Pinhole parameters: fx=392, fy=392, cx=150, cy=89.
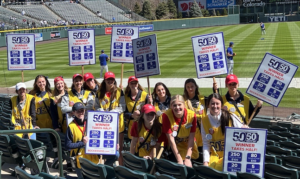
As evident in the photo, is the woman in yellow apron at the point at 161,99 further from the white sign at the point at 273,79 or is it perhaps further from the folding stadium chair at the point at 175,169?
the white sign at the point at 273,79

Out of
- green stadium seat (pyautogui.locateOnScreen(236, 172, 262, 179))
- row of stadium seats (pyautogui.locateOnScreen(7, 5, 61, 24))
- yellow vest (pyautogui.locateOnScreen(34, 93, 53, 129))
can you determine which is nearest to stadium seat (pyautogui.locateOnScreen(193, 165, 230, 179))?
green stadium seat (pyautogui.locateOnScreen(236, 172, 262, 179))

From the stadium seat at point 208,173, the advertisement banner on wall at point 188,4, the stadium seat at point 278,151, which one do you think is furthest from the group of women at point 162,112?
the advertisement banner on wall at point 188,4

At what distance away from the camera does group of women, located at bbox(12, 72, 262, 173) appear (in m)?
6.09

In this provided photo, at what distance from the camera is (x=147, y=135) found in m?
6.32

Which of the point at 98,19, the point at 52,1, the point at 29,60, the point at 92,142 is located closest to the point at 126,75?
the point at 29,60

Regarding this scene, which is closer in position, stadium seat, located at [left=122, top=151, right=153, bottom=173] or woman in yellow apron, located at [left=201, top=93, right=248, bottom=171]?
stadium seat, located at [left=122, top=151, right=153, bottom=173]

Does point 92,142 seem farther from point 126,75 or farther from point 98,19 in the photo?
point 98,19

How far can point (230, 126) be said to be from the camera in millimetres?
6047

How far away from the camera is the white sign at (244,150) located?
5402 millimetres

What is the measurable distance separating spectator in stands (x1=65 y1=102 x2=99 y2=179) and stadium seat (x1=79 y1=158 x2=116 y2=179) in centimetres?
46

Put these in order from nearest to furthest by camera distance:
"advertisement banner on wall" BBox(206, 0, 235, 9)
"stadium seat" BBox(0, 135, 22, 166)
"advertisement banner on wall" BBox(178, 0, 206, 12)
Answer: "stadium seat" BBox(0, 135, 22, 166) < "advertisement banner on wall" BBox(206, 0, 235, 9) < "advertisement banner on wall" BBox(178, 0, 206, 12)

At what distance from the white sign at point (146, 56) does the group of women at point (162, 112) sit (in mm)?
682

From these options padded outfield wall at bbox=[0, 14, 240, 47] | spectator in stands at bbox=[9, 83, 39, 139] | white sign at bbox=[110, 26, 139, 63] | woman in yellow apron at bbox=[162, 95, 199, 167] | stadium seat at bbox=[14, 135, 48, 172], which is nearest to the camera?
woman in yellow apron at bbox=[162, 95, 199, 167]

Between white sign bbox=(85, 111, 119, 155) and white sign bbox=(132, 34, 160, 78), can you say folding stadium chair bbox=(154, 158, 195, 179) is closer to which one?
white sign bbox=(85, 111, 119, 155)
